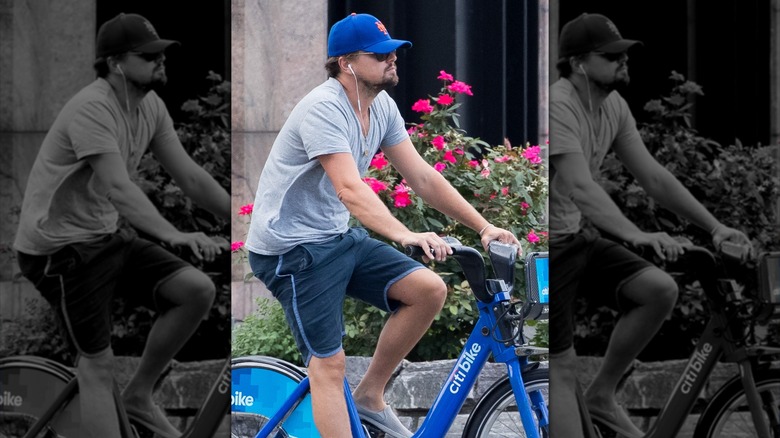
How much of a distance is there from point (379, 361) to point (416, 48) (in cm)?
145

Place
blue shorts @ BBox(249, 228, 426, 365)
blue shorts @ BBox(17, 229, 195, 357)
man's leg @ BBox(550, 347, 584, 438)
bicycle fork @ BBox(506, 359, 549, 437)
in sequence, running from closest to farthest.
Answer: man's leg @ BBox(550, 347, 584, 438) → blue shorts @ BBox(17, 229, 195, 357) → bicycle fork @ BBox(506, 359, 549, 437) → blue shorts @ BBox(249, 228, 426, 365)

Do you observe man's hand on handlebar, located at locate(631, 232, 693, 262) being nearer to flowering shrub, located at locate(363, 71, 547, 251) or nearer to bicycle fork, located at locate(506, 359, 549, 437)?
bicycle fork, located at locate(506, 359, 549, 437)

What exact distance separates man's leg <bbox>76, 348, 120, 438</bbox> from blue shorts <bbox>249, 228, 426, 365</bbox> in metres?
0.71

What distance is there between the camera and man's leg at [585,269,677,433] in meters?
3.20

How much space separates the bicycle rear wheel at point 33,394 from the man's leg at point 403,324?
1026 millimetres

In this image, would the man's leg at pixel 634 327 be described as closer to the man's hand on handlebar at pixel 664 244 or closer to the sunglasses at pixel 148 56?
the man's hand on handlebar at pixel 664 244

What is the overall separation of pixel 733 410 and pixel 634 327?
36 cm

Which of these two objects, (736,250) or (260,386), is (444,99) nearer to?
(260,386)

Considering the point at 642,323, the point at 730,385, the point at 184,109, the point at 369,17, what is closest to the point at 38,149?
the point at 184,109

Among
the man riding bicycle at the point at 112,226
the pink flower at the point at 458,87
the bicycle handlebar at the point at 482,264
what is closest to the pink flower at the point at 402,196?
the pink flower at the point at 458,87

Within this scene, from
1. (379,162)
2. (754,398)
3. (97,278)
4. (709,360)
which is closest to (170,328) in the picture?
(97,278)

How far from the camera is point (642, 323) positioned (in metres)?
3.21

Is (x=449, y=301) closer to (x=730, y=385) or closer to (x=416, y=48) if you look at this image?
(x=416, y=48)

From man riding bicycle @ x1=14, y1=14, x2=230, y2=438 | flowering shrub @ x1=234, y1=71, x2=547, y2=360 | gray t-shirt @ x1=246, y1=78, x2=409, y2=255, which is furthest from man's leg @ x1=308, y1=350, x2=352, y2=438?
flowering shrub @ x1=234, y1=71, x2=547, y2=360
